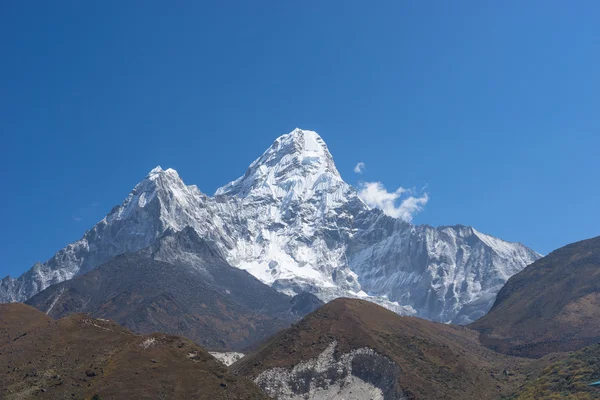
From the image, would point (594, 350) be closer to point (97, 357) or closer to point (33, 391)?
point (97, 357)

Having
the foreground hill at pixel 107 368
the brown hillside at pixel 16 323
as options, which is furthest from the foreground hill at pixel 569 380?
the brown hillside at pixel 16 323

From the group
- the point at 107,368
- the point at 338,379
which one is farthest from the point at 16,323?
the point at 338,379

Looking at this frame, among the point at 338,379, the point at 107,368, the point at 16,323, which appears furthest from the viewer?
the point at 338,379

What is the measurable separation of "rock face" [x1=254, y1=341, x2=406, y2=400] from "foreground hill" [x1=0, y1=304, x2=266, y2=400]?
41329 millimetres

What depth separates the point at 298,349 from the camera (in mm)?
198875

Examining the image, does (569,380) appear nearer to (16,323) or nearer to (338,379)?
(338,379)

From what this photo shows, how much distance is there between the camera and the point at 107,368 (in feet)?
449

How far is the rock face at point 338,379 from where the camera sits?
186m

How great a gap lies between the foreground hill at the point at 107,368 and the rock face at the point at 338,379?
136ft

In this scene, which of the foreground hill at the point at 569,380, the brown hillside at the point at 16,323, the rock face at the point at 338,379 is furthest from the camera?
the rock face at the point at 338,379

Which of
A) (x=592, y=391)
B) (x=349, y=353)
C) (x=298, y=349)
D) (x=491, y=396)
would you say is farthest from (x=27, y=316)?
(x=592, y=391)

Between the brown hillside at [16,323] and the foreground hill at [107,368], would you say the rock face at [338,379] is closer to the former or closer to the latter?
the foreground hill at [107,368]

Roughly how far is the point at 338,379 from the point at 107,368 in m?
71.2

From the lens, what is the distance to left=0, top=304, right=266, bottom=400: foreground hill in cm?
12950
